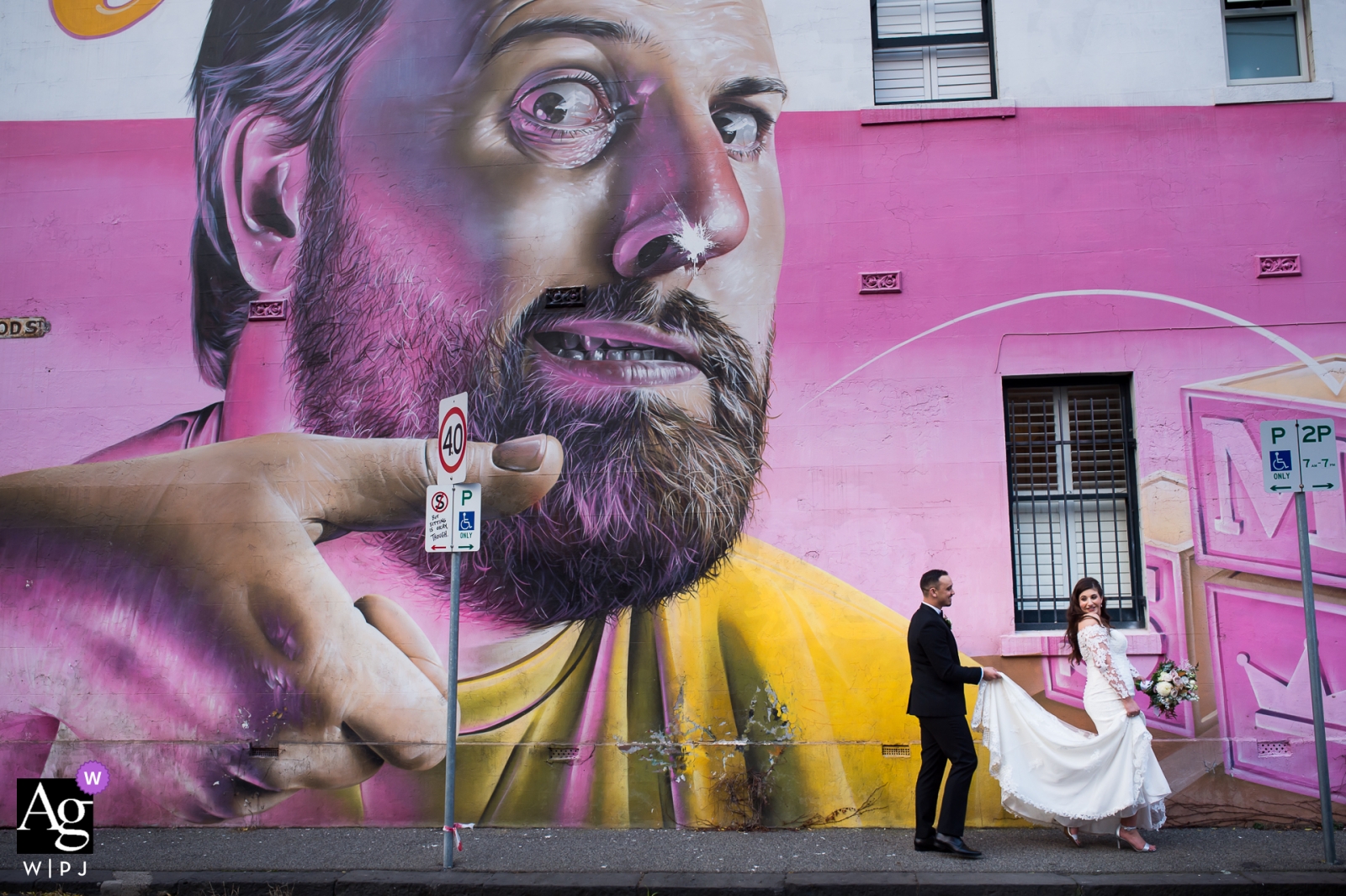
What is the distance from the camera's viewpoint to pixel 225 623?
26.8 feet

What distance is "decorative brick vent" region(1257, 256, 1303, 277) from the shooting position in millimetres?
7867

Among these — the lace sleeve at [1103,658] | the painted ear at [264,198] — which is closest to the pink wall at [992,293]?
the lace sleeve at [1103,658]

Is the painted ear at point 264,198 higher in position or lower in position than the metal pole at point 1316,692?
higher

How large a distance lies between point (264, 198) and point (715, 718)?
5668mm

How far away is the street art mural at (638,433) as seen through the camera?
7.70 m

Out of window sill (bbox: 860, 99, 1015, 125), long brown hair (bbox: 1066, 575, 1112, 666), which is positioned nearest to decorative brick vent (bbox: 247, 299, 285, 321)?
window sill (bbox: 860, 99, 1015, 125)

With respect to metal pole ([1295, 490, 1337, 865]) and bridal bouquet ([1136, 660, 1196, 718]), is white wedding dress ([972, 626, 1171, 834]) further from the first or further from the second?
metal pole ([1295, 490, 1337, 865])

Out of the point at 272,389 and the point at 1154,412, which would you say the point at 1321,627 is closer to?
the point at 1154,412

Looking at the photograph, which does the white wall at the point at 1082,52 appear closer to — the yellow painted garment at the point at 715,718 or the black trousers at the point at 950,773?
the yellow painted garment at the point at 715,718

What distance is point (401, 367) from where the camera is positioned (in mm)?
8312

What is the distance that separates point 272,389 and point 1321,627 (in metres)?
8.28

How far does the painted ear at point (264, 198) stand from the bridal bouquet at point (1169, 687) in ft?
24.2

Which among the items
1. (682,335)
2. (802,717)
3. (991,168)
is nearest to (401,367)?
(682,335)

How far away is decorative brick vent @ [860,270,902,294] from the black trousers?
3289mm
